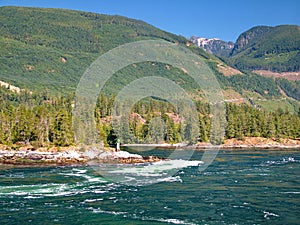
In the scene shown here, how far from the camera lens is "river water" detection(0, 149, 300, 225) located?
124ft

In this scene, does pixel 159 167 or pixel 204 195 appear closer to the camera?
pixel 204 195

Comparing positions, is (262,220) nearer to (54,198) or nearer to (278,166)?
(54,198)

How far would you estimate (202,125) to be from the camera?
15950 centimetres

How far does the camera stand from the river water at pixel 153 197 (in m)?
37.8

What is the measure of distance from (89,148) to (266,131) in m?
86.2

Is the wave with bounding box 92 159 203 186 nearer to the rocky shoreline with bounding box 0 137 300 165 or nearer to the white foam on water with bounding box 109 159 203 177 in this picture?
the white foam on water with bounding box 109 159 203 177

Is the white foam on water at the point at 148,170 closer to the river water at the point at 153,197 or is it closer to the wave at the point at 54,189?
the river water at the point at 153,197

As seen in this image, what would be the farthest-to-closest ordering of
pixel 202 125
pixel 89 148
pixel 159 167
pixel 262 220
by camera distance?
pixel 202 125 → pixel 89 148 → pixel 159 167 → pixel 262 220

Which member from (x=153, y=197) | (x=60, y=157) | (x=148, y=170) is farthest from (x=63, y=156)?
(x=153, y=197)

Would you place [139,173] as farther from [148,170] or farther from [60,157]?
[60,157]

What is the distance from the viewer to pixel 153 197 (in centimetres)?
4722

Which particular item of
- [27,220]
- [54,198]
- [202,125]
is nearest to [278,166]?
[54,198]

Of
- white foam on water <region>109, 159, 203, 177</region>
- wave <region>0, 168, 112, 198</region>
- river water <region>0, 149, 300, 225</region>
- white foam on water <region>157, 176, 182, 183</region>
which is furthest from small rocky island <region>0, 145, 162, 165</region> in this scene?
wave <region>0, 168, 112, 198</region>

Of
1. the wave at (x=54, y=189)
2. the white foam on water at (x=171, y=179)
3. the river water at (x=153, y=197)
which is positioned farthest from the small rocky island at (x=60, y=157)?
the wave at (x=54, y=189)
